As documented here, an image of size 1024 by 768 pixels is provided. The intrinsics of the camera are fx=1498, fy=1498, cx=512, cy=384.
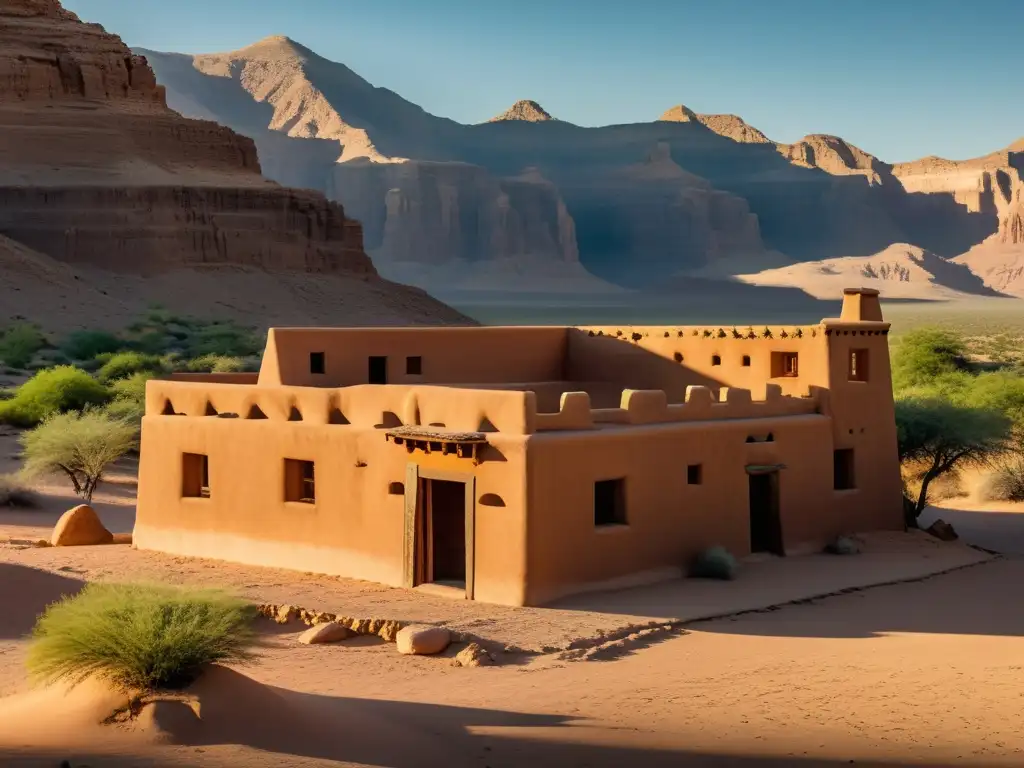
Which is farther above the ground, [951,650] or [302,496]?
[302,496]

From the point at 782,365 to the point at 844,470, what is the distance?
6.29ft

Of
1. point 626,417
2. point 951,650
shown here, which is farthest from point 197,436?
point 951,650

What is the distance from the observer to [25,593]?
58.5ft

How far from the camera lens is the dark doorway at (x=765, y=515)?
21516 millimetres

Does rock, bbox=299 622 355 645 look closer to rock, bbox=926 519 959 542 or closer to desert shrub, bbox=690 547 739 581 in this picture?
desert shrub, bbox=690 547 739 581

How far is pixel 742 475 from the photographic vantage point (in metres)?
20.8

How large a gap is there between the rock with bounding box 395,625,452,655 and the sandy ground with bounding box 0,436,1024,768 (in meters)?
0.17

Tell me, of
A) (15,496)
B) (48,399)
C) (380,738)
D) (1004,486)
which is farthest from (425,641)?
(48,399)

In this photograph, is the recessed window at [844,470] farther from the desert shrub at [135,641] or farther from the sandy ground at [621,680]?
the desert shrub at [135,641]

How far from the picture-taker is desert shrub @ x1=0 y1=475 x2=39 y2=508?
2569 cm

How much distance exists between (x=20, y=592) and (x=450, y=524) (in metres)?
5.24

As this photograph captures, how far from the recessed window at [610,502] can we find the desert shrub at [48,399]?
18768 mm

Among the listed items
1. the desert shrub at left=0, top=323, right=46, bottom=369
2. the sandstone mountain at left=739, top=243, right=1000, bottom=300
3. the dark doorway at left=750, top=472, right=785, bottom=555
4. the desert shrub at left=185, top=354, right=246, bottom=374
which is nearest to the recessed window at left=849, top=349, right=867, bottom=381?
the dark doorway at left=750, top=472, right=785, bottom=555

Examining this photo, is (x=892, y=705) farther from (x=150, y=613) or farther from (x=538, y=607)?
(x=150, y=613)
